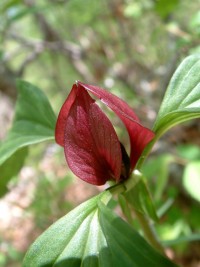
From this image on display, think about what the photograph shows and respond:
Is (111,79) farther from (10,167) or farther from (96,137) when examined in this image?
(96,137)

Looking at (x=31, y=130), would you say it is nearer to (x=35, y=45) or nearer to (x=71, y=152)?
(x=71, y=152)

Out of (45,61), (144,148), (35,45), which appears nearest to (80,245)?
(144,148)

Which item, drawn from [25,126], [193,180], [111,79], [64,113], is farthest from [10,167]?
[111,79]

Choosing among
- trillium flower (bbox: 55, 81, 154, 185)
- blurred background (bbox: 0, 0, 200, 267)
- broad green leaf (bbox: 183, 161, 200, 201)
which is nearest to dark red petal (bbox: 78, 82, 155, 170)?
trillium flower (bbox: 55, 81, 154, 185)

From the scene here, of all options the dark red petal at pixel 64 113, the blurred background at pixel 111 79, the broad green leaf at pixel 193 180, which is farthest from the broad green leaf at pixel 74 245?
the broad green leaf at pixel 193 180

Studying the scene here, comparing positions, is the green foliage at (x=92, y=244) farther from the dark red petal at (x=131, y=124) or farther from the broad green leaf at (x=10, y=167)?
the broad green leaf at (x=10, y=167)
